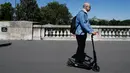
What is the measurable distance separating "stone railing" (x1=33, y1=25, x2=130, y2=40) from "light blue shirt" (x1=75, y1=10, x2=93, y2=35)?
9.99 m

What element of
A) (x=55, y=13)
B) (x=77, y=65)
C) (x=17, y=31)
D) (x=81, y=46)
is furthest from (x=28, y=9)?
(x=81, y=46)

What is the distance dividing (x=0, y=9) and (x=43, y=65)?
293 ft

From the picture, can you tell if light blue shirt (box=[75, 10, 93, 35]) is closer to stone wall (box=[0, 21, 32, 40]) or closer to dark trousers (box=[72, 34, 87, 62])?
dark trousers (box=[72, 34, 87, 62])

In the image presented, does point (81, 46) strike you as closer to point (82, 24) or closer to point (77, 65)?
point (77, 65)

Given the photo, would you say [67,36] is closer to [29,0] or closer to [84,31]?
[84,31]

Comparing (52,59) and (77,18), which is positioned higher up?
(77,18)

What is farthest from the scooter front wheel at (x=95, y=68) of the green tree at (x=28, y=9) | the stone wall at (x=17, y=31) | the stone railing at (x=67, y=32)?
the green tree at (x=28, y=9)

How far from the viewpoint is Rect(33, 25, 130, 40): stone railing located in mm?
17641

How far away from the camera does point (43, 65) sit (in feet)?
26.9

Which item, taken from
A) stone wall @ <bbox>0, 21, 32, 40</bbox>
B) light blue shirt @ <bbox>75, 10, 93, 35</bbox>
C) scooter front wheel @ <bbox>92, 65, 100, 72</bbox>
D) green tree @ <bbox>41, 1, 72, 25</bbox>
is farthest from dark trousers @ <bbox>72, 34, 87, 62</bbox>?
green tree @ <bbox>41, 1, 72, 25</bbox>

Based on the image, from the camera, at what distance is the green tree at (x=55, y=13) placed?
102m

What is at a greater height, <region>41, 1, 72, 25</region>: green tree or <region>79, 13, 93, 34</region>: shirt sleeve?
<region>41, 1, 72, 25</region>: green tree

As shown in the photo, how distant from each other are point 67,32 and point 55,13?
291ft

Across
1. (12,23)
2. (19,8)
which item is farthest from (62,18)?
(12,23)
